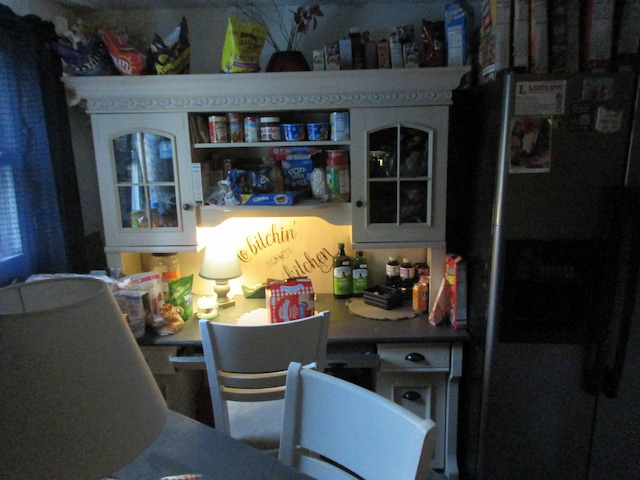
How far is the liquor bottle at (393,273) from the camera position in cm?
215

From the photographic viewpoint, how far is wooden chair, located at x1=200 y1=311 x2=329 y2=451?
138 cm

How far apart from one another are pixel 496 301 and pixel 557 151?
1.81 feet

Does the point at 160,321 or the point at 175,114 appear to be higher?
the point at 175,114

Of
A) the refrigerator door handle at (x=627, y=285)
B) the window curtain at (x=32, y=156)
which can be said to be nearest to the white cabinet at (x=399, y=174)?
the refrigerator door handle at (x=627, y=285)

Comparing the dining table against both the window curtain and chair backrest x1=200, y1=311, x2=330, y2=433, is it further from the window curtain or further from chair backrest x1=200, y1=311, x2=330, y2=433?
the window curtain

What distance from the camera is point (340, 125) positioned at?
1830 mm

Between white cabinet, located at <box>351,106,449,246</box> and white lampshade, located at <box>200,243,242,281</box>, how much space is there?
588 millimetres

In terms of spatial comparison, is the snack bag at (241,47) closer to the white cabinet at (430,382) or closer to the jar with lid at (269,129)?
the jar with lid at (269,129)

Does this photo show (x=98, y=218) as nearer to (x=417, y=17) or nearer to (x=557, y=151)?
(x=417, y=17)

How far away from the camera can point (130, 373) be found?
641mm

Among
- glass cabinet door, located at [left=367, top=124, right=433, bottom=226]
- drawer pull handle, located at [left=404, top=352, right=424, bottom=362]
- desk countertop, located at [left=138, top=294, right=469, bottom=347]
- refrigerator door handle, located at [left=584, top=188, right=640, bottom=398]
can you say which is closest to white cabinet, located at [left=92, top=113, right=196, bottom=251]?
desk countertop, located at [left=138, top=294, right=469, bottom=347]

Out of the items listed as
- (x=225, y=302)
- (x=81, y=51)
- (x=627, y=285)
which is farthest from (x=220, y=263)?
(x=627, y=285)

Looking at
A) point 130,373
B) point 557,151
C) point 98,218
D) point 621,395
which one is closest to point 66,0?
point 98,218

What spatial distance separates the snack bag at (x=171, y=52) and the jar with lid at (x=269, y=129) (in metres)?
0.39
